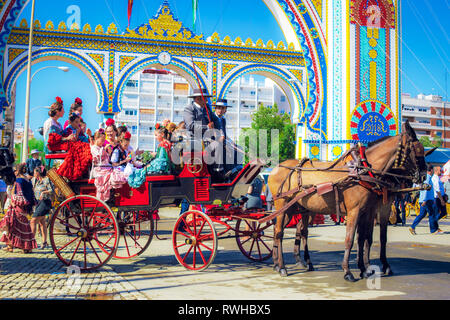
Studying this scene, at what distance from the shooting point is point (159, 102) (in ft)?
238

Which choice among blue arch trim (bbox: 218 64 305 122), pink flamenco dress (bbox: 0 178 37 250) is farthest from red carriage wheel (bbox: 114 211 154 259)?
blue arch trim (bbox: 218 64 305 122)

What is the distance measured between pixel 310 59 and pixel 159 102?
55.4 m

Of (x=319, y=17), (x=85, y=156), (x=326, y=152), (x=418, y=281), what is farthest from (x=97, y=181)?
(x=319, y=17)

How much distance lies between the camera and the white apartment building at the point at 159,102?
70500 mm

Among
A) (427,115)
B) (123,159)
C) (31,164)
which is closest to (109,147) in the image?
(123,159)

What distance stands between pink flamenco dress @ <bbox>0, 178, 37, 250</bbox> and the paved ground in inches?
10.1

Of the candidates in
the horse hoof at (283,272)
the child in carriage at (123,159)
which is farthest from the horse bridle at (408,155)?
the child in carriage at (123,159)

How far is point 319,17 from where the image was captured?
1895 cm

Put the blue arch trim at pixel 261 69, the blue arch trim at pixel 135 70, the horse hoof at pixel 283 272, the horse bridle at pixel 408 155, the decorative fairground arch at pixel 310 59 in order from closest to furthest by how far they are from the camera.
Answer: the horse bridle at pixel 408 155 < the horse hoof at pixel 283 272 < the blue arch trim at pixel 135 70 < the decorative fairground arch at pixel 310 59 < the blue arch trim at pixel 261 69

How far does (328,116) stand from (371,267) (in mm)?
12277

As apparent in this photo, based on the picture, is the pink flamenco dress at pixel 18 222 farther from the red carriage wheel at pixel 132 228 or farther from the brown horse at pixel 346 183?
the brown horse at pixel 346 183

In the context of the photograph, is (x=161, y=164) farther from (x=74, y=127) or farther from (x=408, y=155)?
(x=408, y=155)

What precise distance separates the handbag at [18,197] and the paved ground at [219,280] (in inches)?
37.0

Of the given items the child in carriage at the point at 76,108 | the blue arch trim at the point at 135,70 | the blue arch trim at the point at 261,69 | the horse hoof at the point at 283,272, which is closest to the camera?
the horse hoof at the point at 283,272
